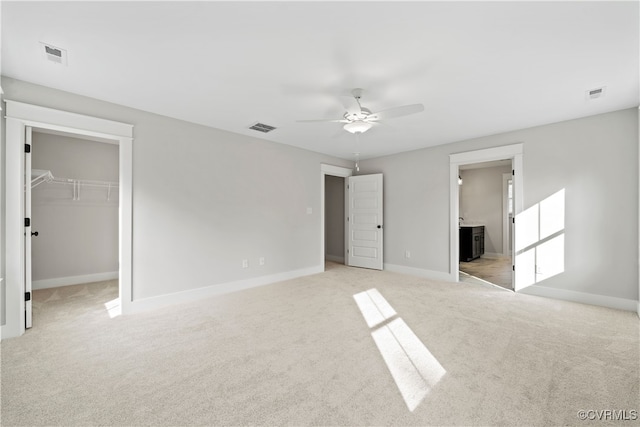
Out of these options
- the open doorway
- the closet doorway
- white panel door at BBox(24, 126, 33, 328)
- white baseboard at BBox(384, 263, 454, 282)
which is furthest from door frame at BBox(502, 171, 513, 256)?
white panel door at BBox(24, 126, 33, 328)

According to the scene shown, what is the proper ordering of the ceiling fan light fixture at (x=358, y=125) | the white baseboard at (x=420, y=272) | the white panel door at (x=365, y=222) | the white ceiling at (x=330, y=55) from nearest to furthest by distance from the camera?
1. the white ceiling at (x=330, y=55)
2. the ceiling fan light fixture at (x=358, y=125)
3. the white baseboard at (x=420, y=272)
4. the white panel door at (x=365, y=222)

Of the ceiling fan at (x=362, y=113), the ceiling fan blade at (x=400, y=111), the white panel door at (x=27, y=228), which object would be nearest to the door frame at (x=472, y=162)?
the ceiling fan at (x=362, y=113)

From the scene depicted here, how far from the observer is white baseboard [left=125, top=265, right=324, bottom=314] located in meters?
3.45

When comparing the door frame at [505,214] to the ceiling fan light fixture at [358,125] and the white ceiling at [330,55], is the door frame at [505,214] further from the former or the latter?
the ceiling fan light fixture at [358,125]

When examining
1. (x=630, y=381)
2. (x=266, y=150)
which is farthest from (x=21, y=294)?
(x=630, y=381)

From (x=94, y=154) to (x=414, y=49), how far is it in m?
5.38

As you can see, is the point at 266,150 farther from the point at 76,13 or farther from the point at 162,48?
the point at 76,13

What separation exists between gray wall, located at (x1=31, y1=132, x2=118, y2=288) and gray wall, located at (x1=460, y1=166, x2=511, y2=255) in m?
8.64

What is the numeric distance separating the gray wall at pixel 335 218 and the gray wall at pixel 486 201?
392 centimetres

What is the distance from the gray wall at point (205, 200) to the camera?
345cm

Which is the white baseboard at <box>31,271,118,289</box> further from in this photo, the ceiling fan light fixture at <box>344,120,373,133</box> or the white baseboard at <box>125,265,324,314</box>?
the ceiling fan light fixture at <box>344,120,373,133</box>

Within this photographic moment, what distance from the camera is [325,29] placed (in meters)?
1.97

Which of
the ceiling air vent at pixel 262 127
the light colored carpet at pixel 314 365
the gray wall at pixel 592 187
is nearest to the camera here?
the light colored carpet at pixel 314 365

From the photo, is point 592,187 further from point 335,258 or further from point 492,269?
point 335,258
